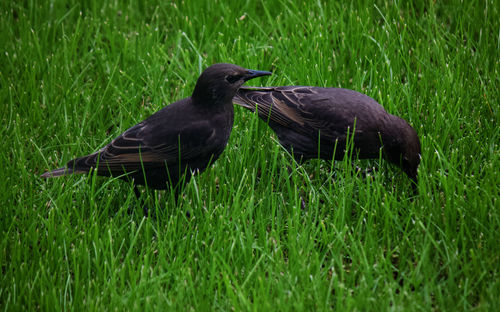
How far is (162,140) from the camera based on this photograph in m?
4.41

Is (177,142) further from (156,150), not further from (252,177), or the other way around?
(252,177)

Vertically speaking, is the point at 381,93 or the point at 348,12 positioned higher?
the point at 348,12

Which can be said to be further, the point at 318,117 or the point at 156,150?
the point at 318,117

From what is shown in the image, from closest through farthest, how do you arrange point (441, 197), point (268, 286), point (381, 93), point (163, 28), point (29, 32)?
point (268, 286) → point (441, 197) → point (381, 93) → point (29, 32) → point (163, 28)

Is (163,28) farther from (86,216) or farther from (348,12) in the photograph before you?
(86,216)

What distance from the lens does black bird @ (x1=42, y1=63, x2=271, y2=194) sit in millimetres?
4383

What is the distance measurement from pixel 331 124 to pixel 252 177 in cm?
79

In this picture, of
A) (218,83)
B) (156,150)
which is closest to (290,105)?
(218,83)

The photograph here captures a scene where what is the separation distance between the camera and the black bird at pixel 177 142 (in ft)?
14.4

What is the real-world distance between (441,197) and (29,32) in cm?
455

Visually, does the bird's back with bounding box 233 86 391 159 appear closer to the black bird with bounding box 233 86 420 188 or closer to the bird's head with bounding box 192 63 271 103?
the black bird with bounding box 233 86 420 188

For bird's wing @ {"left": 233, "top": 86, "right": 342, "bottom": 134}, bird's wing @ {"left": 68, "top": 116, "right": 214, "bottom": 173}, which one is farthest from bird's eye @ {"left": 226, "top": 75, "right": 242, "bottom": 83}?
bird's wing @ {"left": 233, "top": 86, "right": 342, "bottom": 134}

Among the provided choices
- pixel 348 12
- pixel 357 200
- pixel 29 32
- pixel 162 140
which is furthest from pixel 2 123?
pixel 348 12

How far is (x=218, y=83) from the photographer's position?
4.44 m
